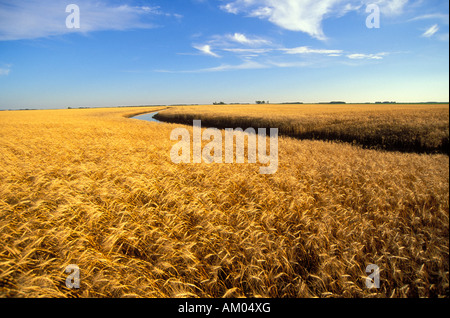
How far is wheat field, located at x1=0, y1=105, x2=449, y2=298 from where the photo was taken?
1.98 m

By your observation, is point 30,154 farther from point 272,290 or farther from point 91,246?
point 272,290

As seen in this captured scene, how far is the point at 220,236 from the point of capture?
102 inches

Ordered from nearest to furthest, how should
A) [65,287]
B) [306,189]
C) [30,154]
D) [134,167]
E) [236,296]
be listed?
[65,287], [236,296], [306,189], [134,167], [30,154]

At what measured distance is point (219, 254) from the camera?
7.57ft

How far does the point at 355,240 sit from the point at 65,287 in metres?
3.43

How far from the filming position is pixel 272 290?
207cm

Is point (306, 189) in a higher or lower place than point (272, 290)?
higher

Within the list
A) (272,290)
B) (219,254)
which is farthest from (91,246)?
(272,290)

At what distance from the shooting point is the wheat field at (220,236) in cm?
198

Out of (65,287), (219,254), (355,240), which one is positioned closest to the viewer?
(65,287)
